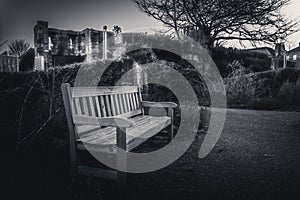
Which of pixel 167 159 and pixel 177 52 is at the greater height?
pixel 177 52

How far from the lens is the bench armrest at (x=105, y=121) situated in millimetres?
2041

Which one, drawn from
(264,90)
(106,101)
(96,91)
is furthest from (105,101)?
(264,90)

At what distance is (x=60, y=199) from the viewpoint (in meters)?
2.06

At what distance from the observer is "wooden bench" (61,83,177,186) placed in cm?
213

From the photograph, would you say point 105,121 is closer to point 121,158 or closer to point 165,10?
point 121,158

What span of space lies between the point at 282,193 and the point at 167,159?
57.5 inches

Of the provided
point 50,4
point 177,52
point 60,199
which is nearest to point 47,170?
point 60,199

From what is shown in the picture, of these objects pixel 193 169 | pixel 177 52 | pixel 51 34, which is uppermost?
pixel 51 34

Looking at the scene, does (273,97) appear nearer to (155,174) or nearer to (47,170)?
(155,174)

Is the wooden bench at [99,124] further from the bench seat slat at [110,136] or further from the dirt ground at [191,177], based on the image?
the dirt ground at [191,177]

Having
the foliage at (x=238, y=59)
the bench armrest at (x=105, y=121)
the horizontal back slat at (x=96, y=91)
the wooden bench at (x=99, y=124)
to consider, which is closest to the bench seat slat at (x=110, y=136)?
the wooden bench at (x=99, y=124)

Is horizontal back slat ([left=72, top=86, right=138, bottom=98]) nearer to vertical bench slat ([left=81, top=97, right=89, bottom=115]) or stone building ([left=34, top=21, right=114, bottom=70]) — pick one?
vertical bench slat ([left=81, top=97, right=89, bottom=115])

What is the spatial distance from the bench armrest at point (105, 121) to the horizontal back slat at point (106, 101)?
0.45 ft

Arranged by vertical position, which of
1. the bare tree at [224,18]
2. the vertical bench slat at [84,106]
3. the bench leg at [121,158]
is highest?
the bare tree at [224,18]
